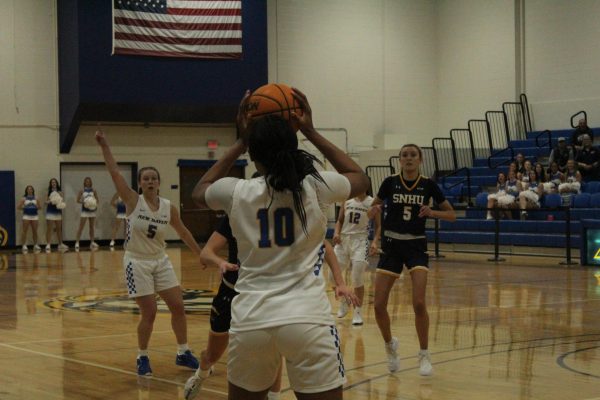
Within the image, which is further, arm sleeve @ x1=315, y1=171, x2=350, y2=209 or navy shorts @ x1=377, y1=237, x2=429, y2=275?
navy shorts @ x1=377, y1=237, x2=429, y2=275

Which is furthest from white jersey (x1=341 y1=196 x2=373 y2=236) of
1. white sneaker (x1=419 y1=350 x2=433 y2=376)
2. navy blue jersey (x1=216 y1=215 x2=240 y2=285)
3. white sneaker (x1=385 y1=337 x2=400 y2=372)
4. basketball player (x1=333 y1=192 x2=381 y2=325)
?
navy blue jersey (x1=216 y1=215 x2=240 y2=285)

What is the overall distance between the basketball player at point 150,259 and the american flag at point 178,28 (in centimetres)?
1839

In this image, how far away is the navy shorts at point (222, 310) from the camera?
622 centimetres

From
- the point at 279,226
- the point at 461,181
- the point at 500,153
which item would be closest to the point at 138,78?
the point at 461,181

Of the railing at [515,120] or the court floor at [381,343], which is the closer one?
the court floor at [381,343]

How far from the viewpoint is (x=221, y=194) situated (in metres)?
3.76

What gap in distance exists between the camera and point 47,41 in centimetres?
2680

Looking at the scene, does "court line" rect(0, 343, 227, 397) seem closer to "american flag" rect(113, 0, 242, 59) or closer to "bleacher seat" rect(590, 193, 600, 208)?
"bleacher seat" rect(590, 193, 600, 208)

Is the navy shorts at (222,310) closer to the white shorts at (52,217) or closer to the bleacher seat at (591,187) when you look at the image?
the bleacher seat at (591,187)

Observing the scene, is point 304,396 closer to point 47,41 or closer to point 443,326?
point 443,326

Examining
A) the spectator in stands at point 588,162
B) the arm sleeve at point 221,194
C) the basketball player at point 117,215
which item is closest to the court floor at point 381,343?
the arm sleeve at point 221,194

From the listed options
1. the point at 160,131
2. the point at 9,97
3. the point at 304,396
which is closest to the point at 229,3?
the point at 160,131

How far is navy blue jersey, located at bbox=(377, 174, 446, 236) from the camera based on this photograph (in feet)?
26.9

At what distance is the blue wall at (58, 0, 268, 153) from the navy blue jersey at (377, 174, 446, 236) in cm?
1854
